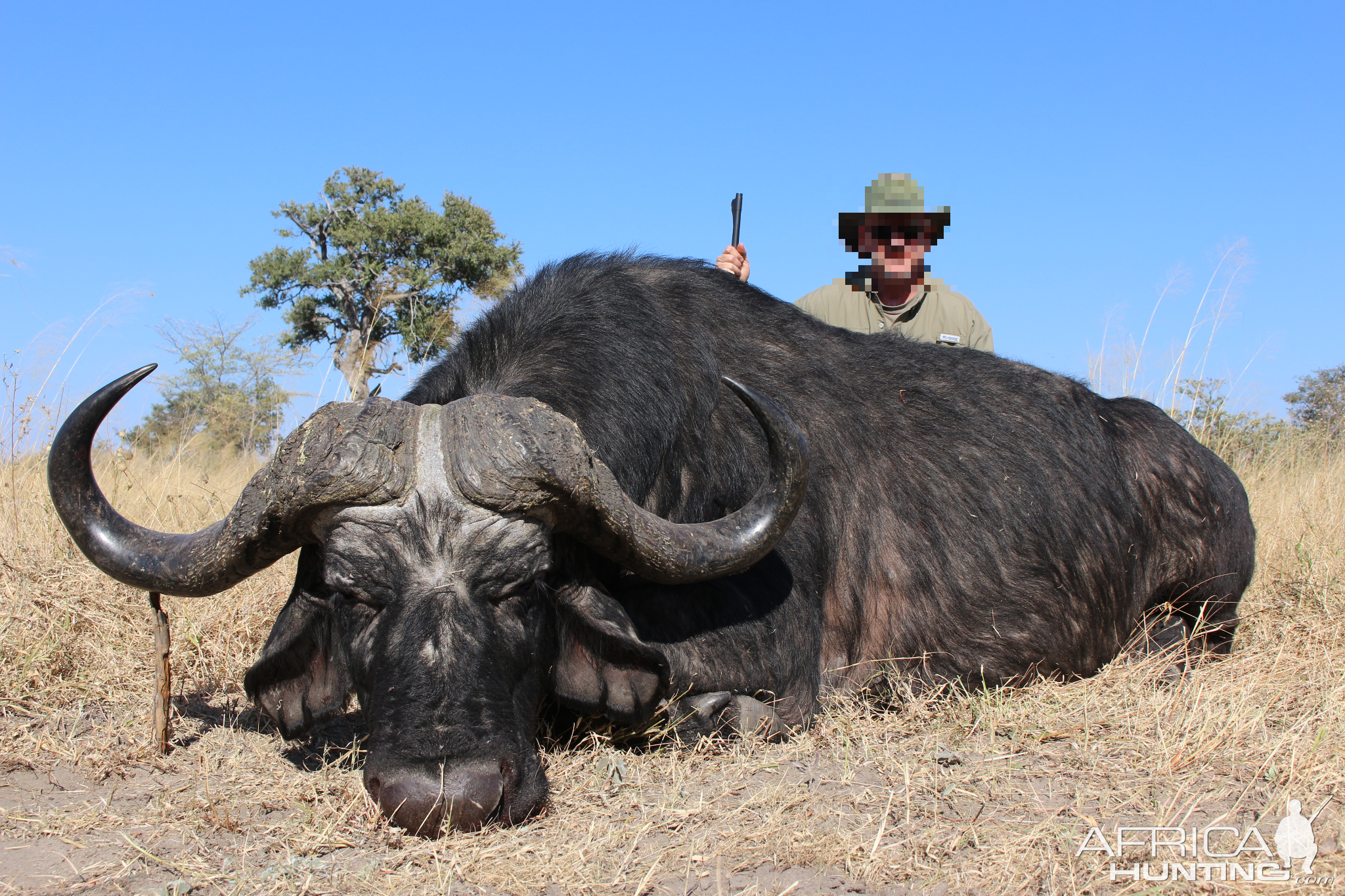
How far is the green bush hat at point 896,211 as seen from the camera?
23.1 ft

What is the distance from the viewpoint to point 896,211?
7.07 meters

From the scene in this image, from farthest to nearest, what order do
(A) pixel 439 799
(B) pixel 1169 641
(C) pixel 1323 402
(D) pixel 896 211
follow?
1. (C) pixel 1323 402
2. (D) pixel 896 211
3. (B) pixel 1169 641
4. (A) pixel 439 799

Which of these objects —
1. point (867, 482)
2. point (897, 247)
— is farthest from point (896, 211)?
point (867, 482)

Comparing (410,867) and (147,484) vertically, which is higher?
(147,484)

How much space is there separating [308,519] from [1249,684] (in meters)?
3.79

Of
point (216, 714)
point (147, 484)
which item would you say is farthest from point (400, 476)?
point (147, 484)

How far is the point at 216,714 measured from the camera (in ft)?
13.6

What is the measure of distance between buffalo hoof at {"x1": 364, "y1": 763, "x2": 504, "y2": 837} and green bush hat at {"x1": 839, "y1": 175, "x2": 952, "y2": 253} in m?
5.46

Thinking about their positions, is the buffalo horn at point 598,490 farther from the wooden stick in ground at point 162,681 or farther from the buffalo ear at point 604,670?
the wooden stick in ground at point 162,681

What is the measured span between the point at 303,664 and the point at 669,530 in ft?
4.88

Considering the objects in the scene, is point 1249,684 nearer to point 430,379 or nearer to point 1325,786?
point 1325,786

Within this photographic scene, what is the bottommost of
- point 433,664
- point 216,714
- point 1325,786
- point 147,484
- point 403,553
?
point 1325,786

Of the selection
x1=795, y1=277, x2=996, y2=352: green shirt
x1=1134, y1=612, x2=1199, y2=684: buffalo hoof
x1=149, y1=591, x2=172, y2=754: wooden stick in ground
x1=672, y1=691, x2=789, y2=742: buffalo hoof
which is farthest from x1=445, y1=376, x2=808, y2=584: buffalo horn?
x1=795, y1=277, x2=996, y2=352: green shirt

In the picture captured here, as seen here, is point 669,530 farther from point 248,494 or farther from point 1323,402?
point 1323,402
